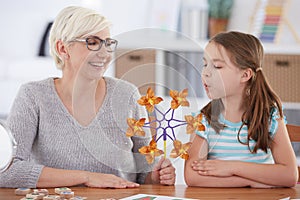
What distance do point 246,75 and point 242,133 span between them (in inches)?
6.7

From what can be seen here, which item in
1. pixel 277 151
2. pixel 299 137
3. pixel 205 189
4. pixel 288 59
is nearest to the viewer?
pixel 205 189

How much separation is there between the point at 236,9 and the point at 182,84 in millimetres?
3308

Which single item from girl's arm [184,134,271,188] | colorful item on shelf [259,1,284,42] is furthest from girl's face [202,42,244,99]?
colorful item on shelf [259,1,284,42]

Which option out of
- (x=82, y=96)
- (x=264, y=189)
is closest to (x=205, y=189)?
(x=264, y=189)

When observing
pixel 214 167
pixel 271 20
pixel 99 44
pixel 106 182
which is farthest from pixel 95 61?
pixel 271 20

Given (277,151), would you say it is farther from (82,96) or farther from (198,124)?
(82,96)

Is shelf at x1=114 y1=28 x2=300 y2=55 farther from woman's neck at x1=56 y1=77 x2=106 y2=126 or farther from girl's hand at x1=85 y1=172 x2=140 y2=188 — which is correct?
girl's hand at x1=85 y1=172 x2=140 y2=188

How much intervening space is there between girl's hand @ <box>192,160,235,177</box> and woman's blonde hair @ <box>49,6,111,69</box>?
448 millimetres

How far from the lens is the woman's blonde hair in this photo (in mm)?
1710

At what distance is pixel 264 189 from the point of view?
1.62 meters

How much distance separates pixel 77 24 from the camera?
1726 mm

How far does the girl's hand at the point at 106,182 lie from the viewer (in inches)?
62.3

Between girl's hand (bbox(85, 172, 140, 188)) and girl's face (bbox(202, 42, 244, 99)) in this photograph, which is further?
girl's face (bbox(202, 42, 244, 99))

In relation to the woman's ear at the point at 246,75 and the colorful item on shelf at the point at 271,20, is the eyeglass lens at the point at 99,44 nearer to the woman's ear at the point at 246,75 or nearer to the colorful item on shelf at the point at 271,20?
the woman's ear at the point at 246,75
